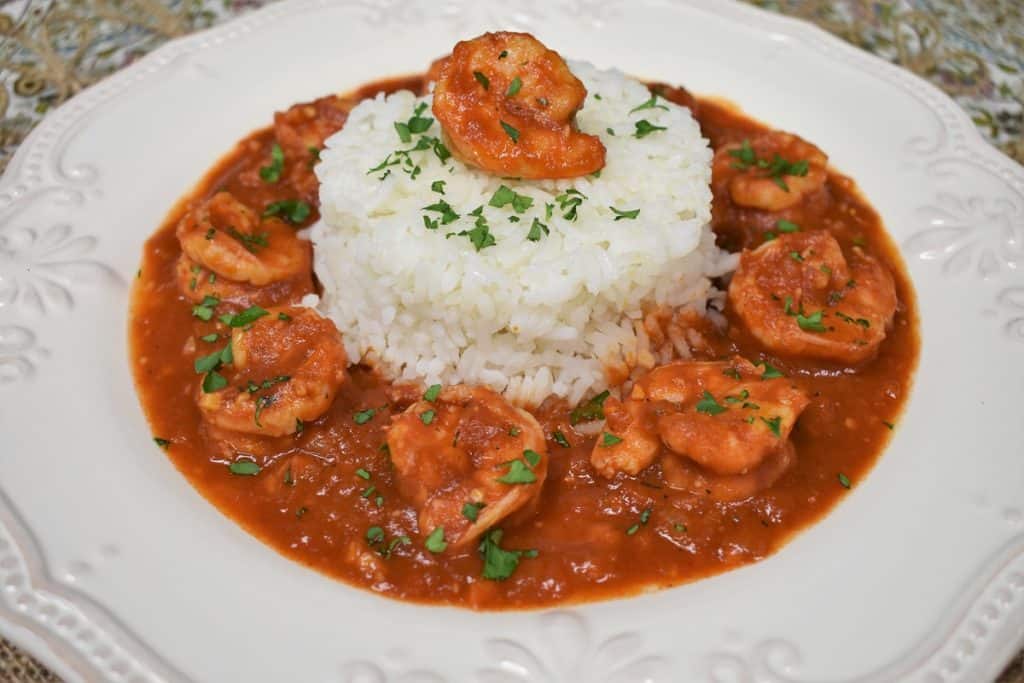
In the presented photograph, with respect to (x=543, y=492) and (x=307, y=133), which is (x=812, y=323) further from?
(x=307, y=133)

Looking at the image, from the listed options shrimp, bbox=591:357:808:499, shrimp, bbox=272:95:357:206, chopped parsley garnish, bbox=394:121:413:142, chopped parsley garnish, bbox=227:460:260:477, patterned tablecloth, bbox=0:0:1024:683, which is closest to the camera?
shrimp, bbox=591:357:808:499

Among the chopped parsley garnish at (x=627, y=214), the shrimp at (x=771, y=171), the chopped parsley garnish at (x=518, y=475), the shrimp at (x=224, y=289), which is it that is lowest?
the shrimp at (x=224, y=289)

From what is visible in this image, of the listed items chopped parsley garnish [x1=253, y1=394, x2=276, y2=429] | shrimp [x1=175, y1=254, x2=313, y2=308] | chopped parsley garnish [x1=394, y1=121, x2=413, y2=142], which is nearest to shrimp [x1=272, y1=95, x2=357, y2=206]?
chopped parsley garnish [x1=394, y1=121, x2=413, y2=142]

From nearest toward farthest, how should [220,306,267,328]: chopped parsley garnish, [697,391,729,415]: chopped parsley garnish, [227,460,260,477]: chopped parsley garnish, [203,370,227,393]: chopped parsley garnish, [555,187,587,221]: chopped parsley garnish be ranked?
1. [697,391,729,415]: chopped parsley garnish
2. [227,460,260,477]: chopped parsley garnish
3. [203,370,227,393]: chopped parsley garnish
4. [220,306,267,328]: chopped parsley garnish
5. [555,187,587,221]: chopped parsley garnish

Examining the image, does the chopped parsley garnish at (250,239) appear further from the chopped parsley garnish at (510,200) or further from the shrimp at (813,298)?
the shrimp at (813,298)

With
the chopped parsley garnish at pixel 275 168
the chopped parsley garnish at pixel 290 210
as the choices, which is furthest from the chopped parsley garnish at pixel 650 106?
the chopped parsley garnish at pixel 275 168

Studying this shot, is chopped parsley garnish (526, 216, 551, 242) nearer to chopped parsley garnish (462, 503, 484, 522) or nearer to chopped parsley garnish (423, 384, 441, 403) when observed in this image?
chopped parsley garnish (423, 384, 441, 403)

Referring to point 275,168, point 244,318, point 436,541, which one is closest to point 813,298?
point 436,541

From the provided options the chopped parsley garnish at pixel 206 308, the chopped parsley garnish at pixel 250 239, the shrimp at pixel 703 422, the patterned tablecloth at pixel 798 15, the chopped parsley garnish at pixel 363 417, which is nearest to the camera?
the shrimp at pixel 703 422
